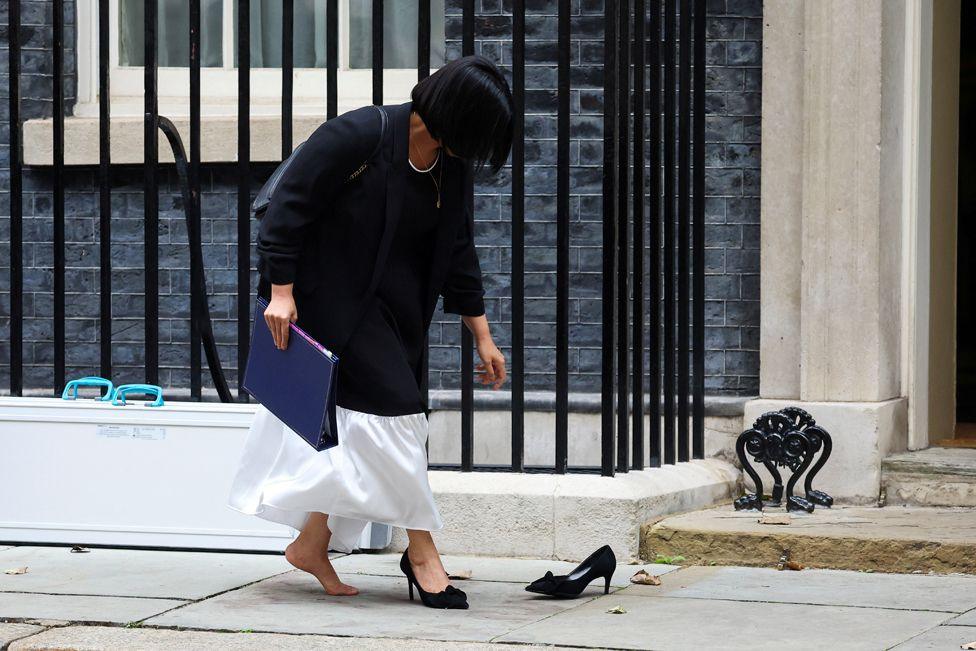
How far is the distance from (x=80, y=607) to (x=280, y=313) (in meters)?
1.11

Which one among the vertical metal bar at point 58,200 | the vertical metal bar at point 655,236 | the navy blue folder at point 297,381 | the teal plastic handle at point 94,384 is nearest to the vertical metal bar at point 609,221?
the vertical metal bar at point 655,236

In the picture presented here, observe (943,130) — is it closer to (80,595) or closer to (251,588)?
(251,588)

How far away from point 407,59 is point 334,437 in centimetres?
331

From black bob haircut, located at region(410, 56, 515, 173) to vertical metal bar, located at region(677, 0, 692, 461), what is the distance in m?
1.97

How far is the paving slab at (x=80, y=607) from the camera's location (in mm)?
4391

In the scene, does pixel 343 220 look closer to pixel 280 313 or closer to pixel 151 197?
pixel 280 313

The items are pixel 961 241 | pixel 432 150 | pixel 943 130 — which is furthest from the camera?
pixel 961 241

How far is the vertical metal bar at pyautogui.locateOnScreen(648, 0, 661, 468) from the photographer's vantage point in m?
5.87

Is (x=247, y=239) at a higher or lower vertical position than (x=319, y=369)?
higher

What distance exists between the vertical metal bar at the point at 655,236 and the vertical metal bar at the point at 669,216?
0.07 meters

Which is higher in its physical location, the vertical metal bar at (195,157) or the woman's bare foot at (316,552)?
the vertical metal bar at (195,157)

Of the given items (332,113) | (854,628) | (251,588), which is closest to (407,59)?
(332,113)

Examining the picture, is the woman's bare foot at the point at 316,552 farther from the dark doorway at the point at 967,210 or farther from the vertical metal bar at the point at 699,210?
the dark doorway at the point at 967,210

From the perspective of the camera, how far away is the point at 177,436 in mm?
5602
